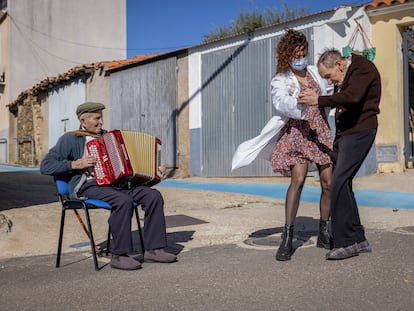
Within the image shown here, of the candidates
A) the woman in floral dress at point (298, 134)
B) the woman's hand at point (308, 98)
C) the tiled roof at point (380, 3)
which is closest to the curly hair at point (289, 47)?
the woman in floral dress at point (298, 134)

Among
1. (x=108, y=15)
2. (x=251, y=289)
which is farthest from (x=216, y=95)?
(x=108, y=15)

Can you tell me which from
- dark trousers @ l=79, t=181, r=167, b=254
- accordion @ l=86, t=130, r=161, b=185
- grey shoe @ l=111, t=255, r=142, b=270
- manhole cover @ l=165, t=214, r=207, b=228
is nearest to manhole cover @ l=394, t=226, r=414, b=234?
manhole cover @ l=165, t=214, r=207, b=228

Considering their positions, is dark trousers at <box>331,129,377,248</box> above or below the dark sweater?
below

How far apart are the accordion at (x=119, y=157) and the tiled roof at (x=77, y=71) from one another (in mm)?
12071

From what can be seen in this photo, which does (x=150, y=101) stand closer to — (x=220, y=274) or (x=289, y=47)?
(x=289, y=47)

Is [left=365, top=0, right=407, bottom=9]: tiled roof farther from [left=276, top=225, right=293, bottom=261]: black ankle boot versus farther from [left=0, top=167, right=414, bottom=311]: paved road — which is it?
[left=276, top=225, right=293, bottom=261]: black ankle boot

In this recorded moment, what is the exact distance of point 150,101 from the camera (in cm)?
1639

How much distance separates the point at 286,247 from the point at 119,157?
5.08ft

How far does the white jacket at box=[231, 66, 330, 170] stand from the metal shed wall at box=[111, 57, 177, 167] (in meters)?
10.8

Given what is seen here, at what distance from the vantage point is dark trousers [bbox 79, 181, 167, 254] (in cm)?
414

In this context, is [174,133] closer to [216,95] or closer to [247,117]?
[216,95]

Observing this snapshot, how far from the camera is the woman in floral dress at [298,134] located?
4355 mm

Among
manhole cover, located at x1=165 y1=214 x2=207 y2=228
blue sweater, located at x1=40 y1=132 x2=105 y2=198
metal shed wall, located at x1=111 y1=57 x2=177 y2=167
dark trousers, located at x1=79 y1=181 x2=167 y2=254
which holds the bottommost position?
manhole cover, located at x1=165 y1=214 x2=207 y2=228

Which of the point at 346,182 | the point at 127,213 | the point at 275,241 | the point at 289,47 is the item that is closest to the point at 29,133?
the point at 275,241
